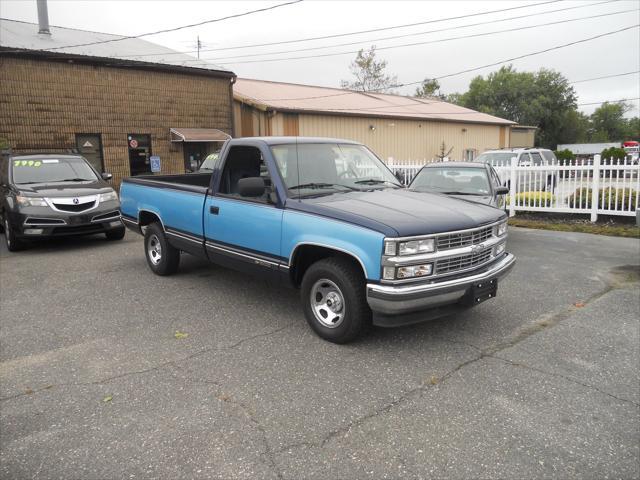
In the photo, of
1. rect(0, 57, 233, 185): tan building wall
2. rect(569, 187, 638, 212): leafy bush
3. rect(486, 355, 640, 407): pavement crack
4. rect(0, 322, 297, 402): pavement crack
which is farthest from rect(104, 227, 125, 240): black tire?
rect(569, 187, 638, 212): leafy bush

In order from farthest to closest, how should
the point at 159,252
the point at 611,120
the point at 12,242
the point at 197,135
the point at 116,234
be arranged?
the point at 611,120 < the point at 197,135 < the point at 116,234 < the point at 12,242 < the point at 159,252

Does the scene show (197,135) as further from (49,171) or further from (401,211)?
(401,211)

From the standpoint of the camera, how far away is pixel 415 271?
388 centimetres

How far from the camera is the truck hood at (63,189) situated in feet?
28.8

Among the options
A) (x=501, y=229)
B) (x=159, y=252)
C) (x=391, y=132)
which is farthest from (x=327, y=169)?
(x=391, y=132)

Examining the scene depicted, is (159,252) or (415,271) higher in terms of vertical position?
(415,271)

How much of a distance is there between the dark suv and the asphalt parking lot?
294 cm

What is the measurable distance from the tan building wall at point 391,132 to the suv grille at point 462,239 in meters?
12.6

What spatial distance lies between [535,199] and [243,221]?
954 centimetres

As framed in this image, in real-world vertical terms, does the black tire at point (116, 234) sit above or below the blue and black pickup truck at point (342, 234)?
below

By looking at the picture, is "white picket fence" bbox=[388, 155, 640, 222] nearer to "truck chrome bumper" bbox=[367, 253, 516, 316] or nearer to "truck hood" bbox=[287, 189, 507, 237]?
"truck hood" bbox=[287, 189, 507, 237]

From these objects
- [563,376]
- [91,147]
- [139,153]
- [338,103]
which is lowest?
[563,376]

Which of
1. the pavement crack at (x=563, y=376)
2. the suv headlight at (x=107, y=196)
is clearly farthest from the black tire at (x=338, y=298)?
the suv headlight at (x=107, y=196)

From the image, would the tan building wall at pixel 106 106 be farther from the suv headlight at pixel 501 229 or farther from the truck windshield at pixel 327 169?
the suv headlight at pixel 501 229
